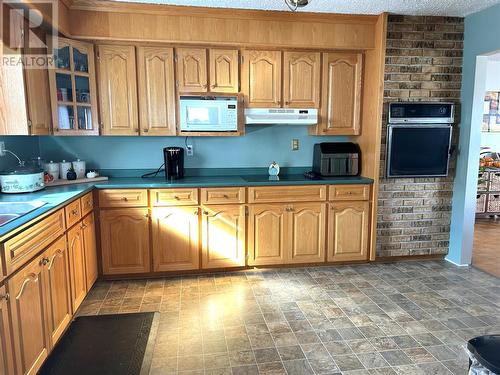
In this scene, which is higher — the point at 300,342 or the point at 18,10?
the point at 18,10

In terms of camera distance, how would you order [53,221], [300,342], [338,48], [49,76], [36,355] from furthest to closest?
[338,48] → [49,76] → [300,342] → [53,221] → [36,355]

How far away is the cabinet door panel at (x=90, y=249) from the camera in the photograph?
2.84 m

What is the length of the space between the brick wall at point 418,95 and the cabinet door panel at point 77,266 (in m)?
2.73

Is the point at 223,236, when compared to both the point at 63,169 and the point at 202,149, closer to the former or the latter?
the point at 202,149

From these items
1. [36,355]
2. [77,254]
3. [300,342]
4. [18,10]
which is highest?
[18,10]

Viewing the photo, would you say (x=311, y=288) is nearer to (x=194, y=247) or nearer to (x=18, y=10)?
(x=194, y=247)

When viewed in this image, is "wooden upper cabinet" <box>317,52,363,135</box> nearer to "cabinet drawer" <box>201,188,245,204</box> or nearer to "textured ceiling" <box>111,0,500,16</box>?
"textured ceiling" <box>111,0,500,16</box>

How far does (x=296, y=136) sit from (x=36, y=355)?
293 centimetres

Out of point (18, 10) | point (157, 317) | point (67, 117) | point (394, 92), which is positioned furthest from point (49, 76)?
point (394, 92)

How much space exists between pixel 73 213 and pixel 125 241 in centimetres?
72

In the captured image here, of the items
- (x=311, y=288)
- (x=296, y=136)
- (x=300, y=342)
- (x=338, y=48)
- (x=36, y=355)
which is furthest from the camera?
(x=296, y=136)

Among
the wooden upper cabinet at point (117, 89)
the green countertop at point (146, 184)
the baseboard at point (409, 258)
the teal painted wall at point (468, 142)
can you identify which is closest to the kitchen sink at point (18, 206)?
the green countertop at point (146, 184)

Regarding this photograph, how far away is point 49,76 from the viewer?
292 centimetres

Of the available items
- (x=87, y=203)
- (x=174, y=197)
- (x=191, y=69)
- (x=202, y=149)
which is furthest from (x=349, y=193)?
(x=87, y=203)
